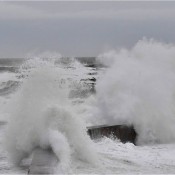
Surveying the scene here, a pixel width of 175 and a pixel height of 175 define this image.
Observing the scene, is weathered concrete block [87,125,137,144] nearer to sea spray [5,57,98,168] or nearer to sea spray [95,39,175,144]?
sea spray [95,39,175,144]

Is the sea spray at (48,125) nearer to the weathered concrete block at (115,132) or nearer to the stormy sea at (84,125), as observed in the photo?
the stormy sea at (84,125)

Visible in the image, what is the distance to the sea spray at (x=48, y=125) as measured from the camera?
8.20 m

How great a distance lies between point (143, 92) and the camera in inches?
574

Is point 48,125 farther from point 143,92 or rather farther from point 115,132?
point 143,92

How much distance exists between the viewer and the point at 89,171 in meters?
7.59

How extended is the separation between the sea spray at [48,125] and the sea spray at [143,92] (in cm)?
388

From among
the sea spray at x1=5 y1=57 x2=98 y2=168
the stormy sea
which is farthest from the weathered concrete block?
the sea spray at x1=5 y1=57 x2=98 y2=168

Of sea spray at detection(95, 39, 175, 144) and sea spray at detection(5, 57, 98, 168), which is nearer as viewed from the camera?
sea spray at detection(5, 57, 98, 168)

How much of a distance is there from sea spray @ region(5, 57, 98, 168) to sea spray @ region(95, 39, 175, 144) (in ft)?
12.7

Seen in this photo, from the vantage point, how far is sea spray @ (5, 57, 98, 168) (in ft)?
26.9

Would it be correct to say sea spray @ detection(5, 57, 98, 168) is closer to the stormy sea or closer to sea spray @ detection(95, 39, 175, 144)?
the stormy sea

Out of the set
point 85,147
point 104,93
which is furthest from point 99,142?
point 104,93

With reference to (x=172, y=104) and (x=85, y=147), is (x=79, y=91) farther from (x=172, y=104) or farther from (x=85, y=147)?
(x=85, y=147)

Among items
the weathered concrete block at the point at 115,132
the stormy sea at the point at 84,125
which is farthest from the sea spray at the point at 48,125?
the weathered concrete block at the point at 115,132
